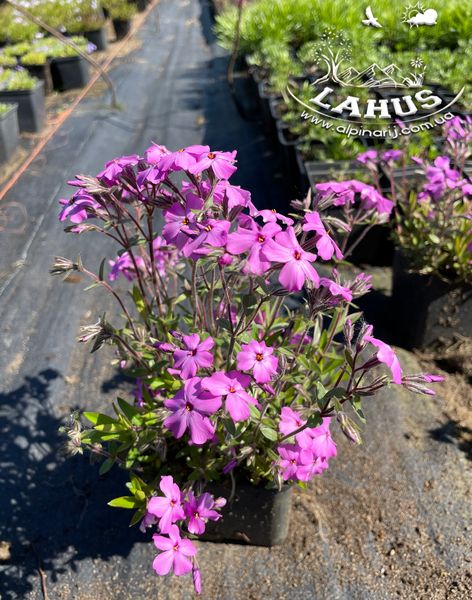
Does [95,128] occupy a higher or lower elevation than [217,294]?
lower

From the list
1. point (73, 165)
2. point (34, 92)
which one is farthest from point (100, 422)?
point (34, 92)

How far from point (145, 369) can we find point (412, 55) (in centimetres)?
400

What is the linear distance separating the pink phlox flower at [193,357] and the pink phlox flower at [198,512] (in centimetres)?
39

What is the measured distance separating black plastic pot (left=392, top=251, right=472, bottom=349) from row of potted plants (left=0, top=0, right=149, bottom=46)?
267 inches

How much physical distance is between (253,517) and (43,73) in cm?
638

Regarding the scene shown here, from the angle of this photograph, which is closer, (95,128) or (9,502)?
(9,502)

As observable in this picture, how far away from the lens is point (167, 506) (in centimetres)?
134

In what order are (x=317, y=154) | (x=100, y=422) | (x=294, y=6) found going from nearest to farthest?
(x=100, y=422)
(x=317, y=154)
(x=294, y=6)

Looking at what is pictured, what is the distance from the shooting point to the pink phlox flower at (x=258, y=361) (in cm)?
122

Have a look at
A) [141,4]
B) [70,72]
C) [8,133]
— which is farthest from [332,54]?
[141,4]

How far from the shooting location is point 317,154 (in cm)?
370

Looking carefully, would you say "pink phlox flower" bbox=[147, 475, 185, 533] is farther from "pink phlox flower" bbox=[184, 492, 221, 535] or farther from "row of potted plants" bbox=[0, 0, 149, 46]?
"row of potted plants" bbox=[0, 0, 149, 46]

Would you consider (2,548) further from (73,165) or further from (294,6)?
(294,6)

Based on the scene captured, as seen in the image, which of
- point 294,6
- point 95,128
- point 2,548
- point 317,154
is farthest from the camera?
point 294,6
